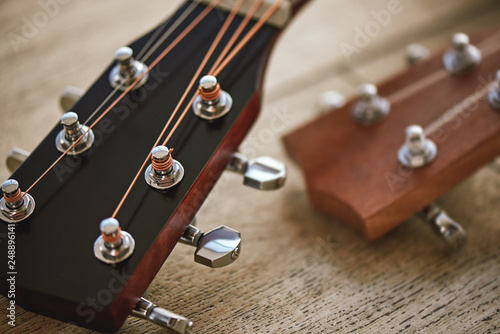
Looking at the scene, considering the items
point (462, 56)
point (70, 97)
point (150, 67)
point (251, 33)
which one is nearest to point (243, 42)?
point (251, 33)

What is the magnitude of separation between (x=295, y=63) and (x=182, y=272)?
469 millimetres

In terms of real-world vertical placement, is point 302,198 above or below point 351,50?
below

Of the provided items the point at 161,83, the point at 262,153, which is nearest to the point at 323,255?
the point at 262,153

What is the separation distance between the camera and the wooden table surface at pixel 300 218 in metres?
0.68

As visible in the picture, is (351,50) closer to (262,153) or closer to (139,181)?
(262,153)

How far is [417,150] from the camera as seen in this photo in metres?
0.78

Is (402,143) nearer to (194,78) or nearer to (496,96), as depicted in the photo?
(496,96)

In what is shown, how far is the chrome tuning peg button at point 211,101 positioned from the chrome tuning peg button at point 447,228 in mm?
304

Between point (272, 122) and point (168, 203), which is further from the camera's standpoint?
point (272, 122)

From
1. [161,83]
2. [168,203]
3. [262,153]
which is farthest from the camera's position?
[262,153]

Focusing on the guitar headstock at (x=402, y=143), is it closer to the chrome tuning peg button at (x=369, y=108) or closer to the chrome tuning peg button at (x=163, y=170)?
the chrome tuning peg button at (x=369, y=108)

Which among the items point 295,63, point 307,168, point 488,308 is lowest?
point 488,308

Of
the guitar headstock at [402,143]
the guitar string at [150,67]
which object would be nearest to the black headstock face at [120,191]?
the guitar string at [150,67]

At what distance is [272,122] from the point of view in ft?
3.08
